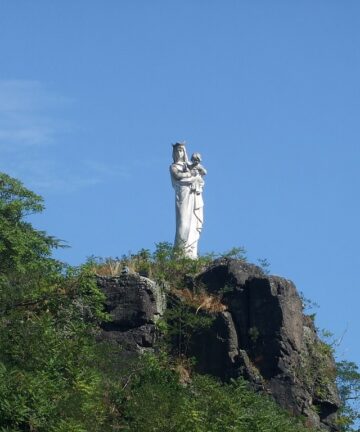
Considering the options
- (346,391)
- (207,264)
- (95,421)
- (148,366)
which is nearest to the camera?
(95,421)

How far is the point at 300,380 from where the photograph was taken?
4147cm

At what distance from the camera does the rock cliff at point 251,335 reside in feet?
135

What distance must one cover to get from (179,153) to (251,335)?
20.4 ft

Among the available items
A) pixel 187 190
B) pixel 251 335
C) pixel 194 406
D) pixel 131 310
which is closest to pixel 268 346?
pixel 251 335

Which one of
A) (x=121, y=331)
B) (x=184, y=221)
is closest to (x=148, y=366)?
(x=121, y=331)

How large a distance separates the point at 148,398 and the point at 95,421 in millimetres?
1381

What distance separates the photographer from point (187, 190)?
46281 mm

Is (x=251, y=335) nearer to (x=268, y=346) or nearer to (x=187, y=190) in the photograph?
(x=268, y=346)

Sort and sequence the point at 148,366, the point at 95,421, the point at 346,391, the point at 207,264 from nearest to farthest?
the point at 95,421 → the point at 148,366 → the point at 207,264 → the point at 346,391

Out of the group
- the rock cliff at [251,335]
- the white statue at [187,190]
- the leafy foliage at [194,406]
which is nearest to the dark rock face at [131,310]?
the rock cliff at [251,335]

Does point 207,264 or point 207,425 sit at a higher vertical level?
point 207,264

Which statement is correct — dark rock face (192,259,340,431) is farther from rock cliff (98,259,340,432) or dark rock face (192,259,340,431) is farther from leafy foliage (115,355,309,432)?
leafy foliage (115,355,309,432)

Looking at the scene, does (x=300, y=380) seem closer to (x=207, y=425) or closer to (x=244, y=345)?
(x=244, y=345)

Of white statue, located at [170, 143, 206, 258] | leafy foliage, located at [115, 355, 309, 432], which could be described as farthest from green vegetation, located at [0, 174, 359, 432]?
white statue, located at [170, 143, 206, 258]
